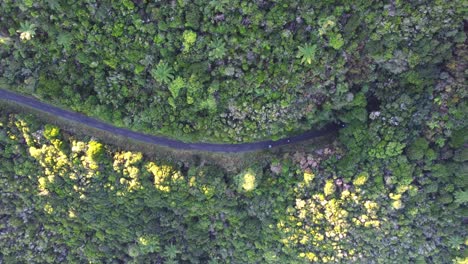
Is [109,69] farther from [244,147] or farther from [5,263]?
[5,263]

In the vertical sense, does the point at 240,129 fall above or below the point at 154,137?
above

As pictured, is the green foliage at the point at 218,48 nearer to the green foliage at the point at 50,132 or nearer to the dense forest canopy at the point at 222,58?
the dense forest canopy at the point at 222,58

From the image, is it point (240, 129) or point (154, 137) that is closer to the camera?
point (240, 129)

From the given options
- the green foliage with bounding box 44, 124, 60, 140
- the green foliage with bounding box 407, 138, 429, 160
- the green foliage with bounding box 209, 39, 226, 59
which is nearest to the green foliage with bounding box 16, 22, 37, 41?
the green foliage with bounding box 44, 124, 60, 140

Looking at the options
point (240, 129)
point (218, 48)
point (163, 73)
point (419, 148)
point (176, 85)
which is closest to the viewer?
point (218, 48)

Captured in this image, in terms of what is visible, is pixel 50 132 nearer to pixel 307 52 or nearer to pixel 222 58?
pixel 222 58

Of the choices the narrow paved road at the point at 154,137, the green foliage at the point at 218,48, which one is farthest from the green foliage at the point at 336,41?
the narrow paved road at the point at 154,137

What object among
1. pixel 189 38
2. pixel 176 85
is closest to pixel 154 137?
pixel 176 85
